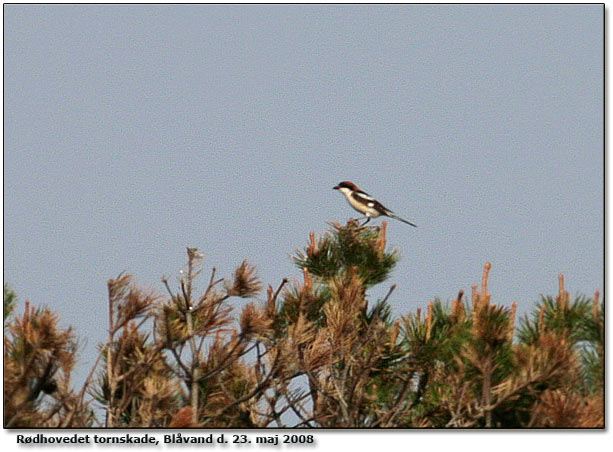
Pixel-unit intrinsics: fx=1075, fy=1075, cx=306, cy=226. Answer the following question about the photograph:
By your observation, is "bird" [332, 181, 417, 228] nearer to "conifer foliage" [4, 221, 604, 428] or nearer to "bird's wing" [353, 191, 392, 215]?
"bird's wing" [353, 191, 392, 215]

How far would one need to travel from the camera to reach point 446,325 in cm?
1165

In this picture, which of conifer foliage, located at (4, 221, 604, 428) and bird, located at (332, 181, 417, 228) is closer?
conifer foliage, located at (4, 221, 604, 428)

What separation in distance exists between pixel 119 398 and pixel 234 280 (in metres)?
1.68

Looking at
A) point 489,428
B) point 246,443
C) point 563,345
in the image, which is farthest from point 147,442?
point 563,345

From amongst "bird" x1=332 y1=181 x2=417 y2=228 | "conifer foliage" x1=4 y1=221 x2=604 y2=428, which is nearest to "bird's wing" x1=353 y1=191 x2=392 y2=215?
"bird" x1=332 y1=181 x2=417 y2=228

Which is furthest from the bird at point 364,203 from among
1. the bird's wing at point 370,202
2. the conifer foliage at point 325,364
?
the conifer foliage at point 325,364

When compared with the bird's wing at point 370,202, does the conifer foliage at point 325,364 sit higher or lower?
lower

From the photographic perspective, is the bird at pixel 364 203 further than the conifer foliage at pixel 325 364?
Yes

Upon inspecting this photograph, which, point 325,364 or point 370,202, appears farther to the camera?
point 370,202

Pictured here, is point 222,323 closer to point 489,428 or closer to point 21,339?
point 21,339

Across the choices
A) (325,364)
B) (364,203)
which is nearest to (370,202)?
(364,203)

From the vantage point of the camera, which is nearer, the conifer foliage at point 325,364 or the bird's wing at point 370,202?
the conifer foliage at point 325,364

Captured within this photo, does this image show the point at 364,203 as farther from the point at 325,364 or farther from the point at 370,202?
the point at 325,364

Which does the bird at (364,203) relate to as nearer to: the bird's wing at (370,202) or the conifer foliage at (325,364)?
the bird's wing at (370,202)
